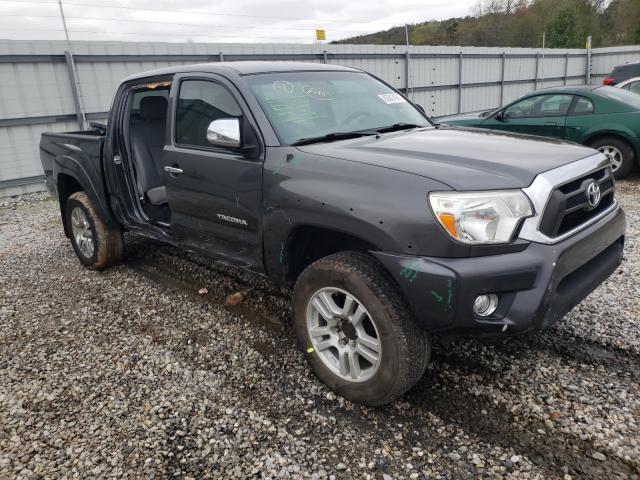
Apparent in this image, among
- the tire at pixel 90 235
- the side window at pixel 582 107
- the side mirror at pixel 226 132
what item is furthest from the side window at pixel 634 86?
the tire at pixel 90 235

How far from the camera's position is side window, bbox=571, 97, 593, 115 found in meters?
7.60

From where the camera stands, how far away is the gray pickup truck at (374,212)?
2236 millimetres

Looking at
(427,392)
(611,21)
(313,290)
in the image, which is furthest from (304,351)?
(611,21)

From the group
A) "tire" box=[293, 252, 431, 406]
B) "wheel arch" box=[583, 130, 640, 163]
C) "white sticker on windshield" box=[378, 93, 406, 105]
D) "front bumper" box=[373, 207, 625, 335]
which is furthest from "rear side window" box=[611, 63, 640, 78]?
"tire" box=[293, 252, 431, 406]

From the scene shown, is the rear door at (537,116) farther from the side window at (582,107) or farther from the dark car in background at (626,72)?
the dark car in background at (626,72)

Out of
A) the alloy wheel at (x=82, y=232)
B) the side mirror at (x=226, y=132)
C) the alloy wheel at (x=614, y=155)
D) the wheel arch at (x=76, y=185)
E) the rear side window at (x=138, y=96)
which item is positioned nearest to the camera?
the side mirror at (x=226, y=132)

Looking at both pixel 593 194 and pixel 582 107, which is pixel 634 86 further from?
pixel 593 194

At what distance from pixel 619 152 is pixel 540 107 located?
54.8 inches

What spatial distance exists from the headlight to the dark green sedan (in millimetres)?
6327

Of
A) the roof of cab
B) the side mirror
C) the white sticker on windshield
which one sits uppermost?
the roof of cab

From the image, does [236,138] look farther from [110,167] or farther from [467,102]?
[467,102]

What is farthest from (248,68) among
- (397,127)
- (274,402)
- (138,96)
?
(274,402)

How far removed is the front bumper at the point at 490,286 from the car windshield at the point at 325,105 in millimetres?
1188

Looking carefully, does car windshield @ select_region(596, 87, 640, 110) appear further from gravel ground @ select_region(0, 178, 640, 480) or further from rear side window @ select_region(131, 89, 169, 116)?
rear side window @ select_region(131, 89, 169, 116)
